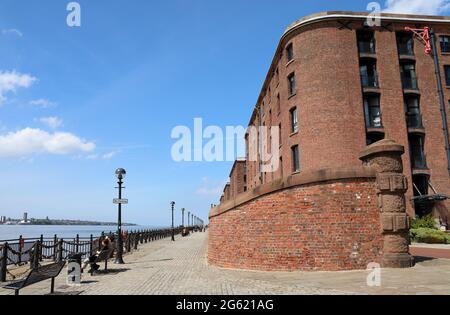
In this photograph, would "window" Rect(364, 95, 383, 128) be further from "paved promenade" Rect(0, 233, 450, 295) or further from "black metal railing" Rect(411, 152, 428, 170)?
"paved promenade" Rect(0, 233, 450, 295)

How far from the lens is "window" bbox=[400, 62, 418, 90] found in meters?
30.4

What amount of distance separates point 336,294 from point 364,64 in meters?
26.6

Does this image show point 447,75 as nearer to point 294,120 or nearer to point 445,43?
point 445,43

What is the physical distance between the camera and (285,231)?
34.8ft

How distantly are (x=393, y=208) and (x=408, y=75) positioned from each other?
24808 mm

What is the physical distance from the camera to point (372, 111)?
2888cm

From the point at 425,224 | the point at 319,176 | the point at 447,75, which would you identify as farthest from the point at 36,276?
the point at 447,75

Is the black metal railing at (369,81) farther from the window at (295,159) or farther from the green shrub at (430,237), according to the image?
the green shrub at (430,237)


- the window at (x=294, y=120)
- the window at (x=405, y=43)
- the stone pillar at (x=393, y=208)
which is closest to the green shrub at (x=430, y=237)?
the window at (x=294, y=120)

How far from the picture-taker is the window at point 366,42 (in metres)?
29.8

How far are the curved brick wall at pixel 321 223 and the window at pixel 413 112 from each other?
2249 centimetres

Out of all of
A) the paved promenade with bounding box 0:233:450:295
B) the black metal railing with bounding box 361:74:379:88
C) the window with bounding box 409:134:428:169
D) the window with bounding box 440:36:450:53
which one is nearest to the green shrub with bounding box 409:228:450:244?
the window with bounding box 409:134:428:169

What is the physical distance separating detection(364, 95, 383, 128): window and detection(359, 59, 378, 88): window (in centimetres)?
104
